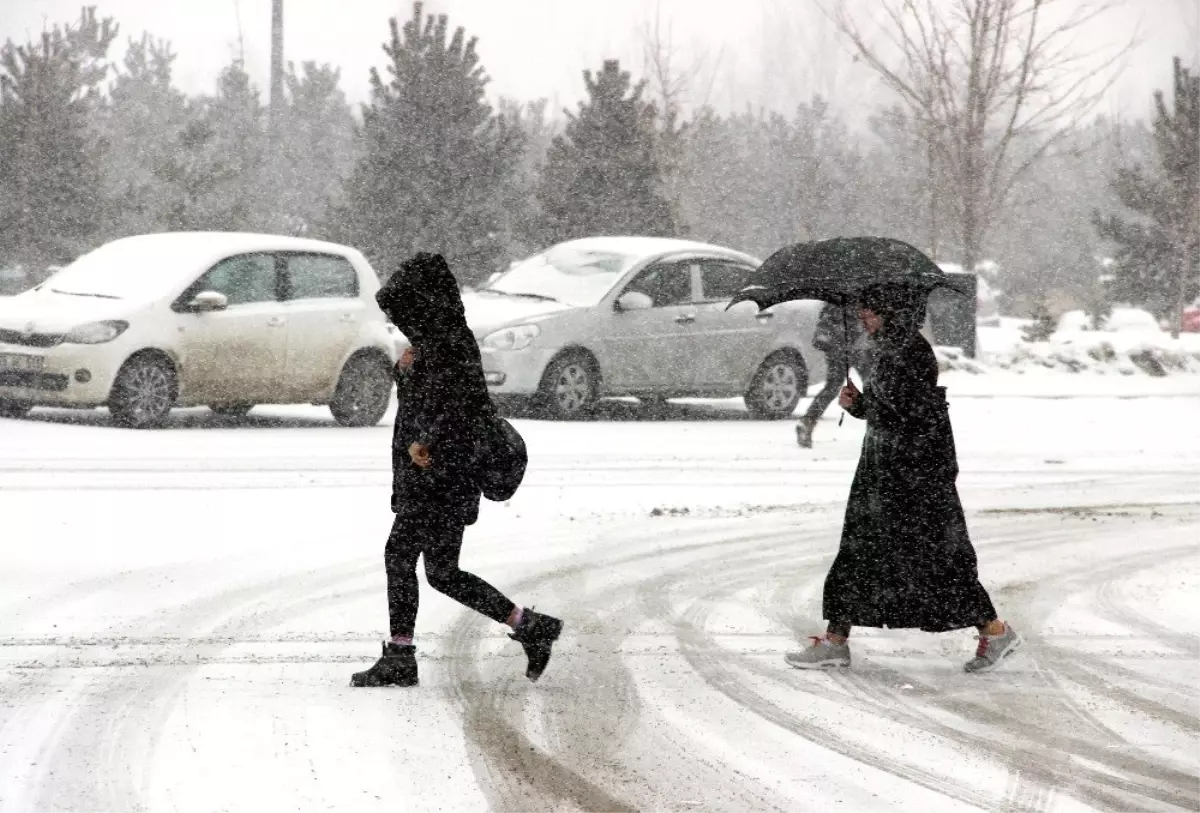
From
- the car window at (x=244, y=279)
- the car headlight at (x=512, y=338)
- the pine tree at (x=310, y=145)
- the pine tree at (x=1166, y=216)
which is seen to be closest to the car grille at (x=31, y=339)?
the car window at (x=244, y=279)

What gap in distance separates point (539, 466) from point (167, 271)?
153 inches

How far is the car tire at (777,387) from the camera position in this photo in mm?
18000

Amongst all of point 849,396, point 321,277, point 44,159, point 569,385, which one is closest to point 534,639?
point 849,396

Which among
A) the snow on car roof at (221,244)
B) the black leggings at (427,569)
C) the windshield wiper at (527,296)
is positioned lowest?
the black leggings at (427,569)

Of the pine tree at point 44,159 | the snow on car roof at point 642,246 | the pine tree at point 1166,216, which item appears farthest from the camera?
the pine tree at point 1166,216

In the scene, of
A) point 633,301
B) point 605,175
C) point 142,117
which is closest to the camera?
point 633,301

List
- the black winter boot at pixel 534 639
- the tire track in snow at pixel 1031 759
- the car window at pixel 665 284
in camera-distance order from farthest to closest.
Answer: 1. the car window at pixel 665 284
2. the black winter boot at pixel 534 639
3. the tire track in snow at pixel 1031 759

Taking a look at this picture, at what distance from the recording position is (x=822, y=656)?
682cm

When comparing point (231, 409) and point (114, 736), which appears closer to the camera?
point (114, 736)

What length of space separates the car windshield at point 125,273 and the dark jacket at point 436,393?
908 cm

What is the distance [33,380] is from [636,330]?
5.35m

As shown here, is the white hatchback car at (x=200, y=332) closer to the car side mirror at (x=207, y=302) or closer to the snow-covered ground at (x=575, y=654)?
the car side mirror at (x=207, y=302)

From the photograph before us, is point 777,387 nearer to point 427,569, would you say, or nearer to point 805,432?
point 805,432

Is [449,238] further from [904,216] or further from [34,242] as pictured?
[904,216]
